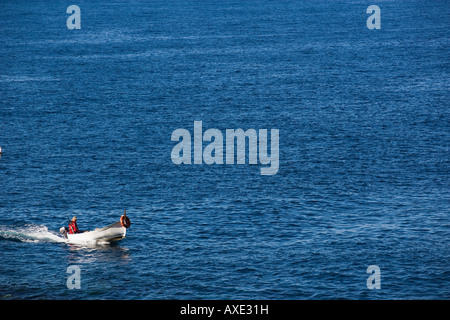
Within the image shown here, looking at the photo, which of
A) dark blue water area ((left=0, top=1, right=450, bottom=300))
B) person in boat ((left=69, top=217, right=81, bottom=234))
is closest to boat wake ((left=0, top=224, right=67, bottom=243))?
dark blue water area ((left=0, top=1, right=450, bottom=300))

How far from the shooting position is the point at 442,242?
7712cm

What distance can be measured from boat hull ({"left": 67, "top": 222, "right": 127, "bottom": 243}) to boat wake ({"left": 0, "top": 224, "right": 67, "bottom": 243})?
193cm

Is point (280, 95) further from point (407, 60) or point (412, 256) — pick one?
point (412, 256)

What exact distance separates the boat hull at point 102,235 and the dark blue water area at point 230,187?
1073 mm

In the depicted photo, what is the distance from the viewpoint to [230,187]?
313 feet

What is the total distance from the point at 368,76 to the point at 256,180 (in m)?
79.8

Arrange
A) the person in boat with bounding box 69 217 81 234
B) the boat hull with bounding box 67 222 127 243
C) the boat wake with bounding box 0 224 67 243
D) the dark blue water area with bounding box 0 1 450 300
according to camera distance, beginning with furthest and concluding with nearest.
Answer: the boat wake with bounding box 0 224 67 243, the person in boat with bounding box 69 217 81 234, the boat hull with bounding box 67 222 127 243, the dark blue water area with bounding box 0 1 450 300

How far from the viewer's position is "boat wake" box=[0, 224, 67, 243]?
78438mm

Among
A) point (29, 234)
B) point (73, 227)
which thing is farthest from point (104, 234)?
point (29, 234)

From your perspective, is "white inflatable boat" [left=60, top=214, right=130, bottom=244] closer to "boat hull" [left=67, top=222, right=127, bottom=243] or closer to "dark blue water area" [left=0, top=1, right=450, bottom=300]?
"boat hull" [left=67, top=222, right=127, bottom=243]

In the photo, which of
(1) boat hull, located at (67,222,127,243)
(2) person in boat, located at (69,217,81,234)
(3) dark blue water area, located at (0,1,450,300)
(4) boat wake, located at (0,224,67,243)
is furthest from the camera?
(4) boat wake, located at (0,224,67,243)

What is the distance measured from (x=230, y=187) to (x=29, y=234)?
94.7ft

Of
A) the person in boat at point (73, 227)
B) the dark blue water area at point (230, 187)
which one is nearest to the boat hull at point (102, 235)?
the person in boat at point (73, 227)

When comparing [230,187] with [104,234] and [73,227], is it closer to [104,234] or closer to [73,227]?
[104,234]
